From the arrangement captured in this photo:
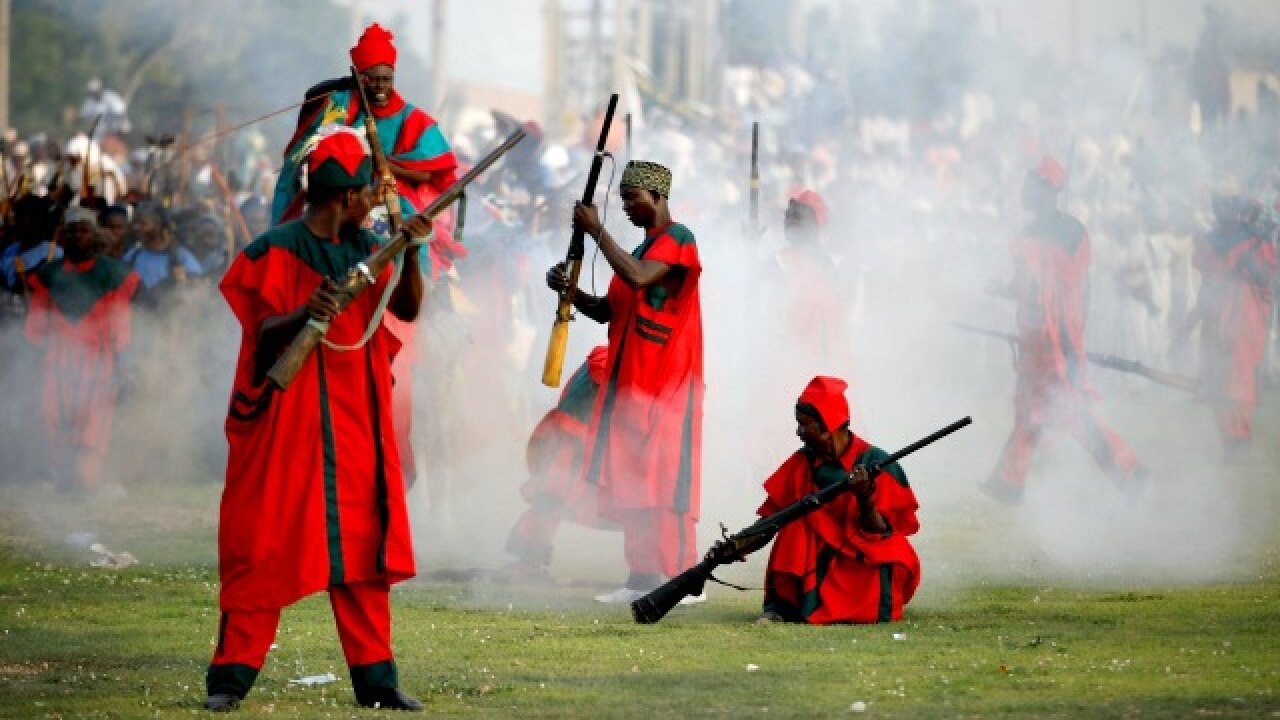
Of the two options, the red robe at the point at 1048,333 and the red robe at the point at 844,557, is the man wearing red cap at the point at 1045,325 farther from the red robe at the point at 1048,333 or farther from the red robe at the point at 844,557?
the red robe at the point at 844,557

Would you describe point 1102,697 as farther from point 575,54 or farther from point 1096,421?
point 575,54

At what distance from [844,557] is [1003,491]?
239 inches

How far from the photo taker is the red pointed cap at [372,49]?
42.4 feet

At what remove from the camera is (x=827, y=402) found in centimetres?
1130

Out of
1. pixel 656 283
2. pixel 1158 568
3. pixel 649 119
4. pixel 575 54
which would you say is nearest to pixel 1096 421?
pixel 1158 568

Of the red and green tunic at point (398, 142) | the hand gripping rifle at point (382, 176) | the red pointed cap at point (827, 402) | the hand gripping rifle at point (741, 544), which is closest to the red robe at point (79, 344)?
the red and green tunic at point (398, 142)

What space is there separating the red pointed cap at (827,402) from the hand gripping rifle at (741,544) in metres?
0.31

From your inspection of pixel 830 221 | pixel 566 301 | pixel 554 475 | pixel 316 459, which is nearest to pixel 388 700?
pixel 316 459

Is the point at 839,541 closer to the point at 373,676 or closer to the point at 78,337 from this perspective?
the point at 373,676

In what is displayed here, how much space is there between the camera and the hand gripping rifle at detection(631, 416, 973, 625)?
433 inches

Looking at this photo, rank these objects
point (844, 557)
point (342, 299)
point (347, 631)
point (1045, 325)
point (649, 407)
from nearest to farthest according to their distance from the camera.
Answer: point (342, 299) → point (347, 631) → point (844, 557) → point (649, 407) → point (1045, 325)

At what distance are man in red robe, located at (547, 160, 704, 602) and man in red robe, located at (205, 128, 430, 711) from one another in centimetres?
330

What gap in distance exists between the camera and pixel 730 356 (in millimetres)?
19391

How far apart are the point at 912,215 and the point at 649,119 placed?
6.78 meters
